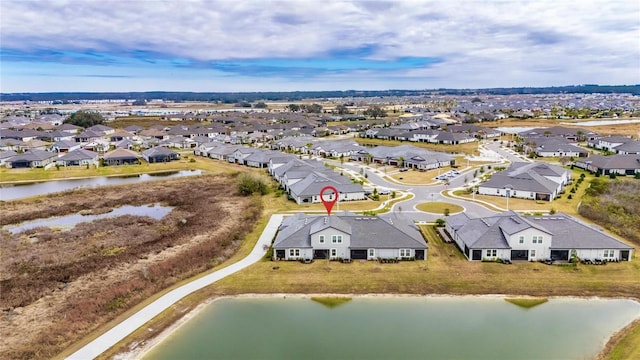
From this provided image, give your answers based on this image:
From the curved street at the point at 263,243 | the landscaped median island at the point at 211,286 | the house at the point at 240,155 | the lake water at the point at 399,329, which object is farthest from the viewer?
the house at the point at 240,155

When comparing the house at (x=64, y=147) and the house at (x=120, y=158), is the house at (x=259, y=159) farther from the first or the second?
the house at (x=64, y=147)

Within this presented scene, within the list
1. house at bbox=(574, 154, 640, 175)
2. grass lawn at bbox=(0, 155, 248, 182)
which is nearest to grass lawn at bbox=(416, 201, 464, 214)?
house at bbox=(574, 154, 640, 175)

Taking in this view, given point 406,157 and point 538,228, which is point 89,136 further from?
point 538,228

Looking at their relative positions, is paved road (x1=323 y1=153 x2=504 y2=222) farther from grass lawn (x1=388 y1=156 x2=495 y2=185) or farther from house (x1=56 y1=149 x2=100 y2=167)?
house (x1=56 y1=149 x2=100 y2=167)

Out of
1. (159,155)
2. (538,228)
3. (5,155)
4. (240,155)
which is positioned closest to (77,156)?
(5,155)

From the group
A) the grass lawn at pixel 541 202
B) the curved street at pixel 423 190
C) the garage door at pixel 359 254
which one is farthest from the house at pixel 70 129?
the garage door at pixel 359 254

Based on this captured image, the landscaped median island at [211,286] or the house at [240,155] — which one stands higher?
the house at [240,155]
